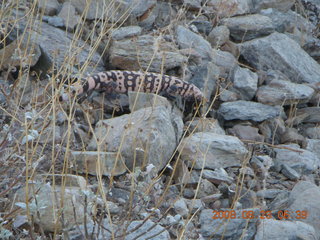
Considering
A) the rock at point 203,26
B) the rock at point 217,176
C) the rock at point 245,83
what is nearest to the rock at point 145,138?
the rock at point 217,176

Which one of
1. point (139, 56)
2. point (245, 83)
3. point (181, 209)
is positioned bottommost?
point (181, 209)

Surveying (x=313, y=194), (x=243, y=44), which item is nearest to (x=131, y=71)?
(x=243, y=44)

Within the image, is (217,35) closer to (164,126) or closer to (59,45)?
(59,45)

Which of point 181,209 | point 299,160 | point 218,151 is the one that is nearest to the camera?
point 181,209

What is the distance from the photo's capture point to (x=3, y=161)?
2826mm

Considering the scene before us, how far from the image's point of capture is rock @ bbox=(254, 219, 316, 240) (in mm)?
3074

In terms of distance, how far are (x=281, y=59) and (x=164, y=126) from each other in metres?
2.55

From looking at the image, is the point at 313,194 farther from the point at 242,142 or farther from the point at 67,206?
the point at 67,206

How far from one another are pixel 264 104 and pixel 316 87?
76 cm

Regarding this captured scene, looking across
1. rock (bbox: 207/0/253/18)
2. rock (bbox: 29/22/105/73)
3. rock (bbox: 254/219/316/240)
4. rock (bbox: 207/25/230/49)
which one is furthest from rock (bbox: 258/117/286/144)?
rock (bbox: 207/0/253/18)

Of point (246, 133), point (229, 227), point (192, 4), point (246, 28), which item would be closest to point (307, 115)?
point (246, 133)

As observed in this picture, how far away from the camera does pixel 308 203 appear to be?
11.3 ft

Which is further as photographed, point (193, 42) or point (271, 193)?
point (193, 42)
